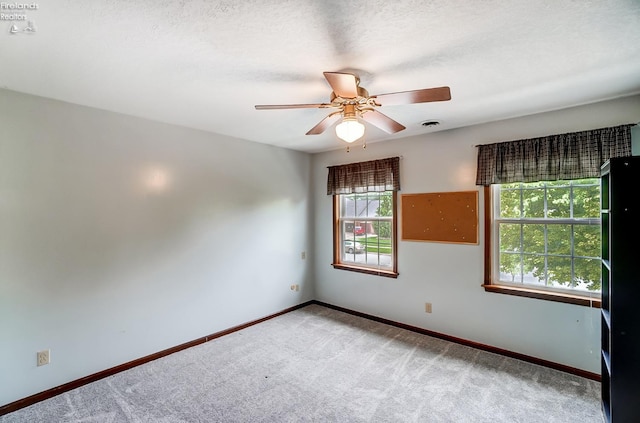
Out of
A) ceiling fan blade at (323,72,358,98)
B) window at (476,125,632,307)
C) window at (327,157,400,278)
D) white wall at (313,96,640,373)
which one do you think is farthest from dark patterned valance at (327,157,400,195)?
ceiling fan blade at (323,72,358,98)

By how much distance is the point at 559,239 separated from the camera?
2.84 meters

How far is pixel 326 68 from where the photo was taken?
6.28 feet

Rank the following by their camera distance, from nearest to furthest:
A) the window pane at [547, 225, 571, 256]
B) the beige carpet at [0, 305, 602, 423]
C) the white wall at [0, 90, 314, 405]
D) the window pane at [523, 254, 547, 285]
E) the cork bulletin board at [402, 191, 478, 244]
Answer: the beige carpet at [0, 305, 602, 423], the white wall at [0, 90, 314, 405], the window pane at [547, 225, 571, 256], the window pane at [523, 254, 547, 285], the cork bulletin board at [402, 191, 478, 244]

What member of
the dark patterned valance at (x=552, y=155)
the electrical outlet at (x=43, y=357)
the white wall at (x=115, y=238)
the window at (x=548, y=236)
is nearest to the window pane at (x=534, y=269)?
the window at (x=548, y=236)

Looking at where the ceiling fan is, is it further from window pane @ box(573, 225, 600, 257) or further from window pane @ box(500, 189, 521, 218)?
window pane @ box(573, 225, 600, 257)

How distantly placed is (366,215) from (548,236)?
2138mm

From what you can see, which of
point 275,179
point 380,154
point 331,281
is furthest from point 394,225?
point 275,179

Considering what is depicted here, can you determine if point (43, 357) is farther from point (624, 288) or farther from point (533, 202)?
point (533, 202)

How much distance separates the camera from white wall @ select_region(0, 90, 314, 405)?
2295 millimetres

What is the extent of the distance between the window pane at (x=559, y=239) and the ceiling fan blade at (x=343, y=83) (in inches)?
98.5

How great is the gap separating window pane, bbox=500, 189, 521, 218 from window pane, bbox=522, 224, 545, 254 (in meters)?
0.18

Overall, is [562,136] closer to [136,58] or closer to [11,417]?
[136,58]

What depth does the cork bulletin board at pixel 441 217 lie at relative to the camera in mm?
3256

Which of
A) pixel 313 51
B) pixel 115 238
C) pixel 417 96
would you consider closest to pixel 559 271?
pixel 417 96
